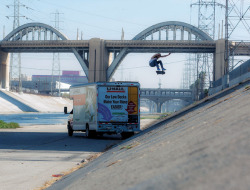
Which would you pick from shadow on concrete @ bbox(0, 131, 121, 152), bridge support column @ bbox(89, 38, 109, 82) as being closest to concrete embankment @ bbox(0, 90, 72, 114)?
bridge support column @ bbox(89, 38, 109, 82)

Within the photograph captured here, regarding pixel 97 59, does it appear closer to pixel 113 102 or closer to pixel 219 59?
pixel 219 59

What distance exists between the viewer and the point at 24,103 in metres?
117

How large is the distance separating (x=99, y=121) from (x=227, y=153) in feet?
70.9

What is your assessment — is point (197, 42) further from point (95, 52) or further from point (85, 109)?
point (85, 109)

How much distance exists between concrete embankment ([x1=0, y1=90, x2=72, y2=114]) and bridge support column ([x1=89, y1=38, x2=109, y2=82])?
25488 mm

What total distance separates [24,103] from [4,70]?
13949 mm

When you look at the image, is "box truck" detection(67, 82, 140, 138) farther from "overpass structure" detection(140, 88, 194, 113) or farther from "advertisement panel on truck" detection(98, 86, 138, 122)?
"overpass structure" detection(140, 88, 194, 113)

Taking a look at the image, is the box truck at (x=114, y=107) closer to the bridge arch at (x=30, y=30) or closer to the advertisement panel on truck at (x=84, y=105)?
the advertisement panel on truck at (x=84, y=105)

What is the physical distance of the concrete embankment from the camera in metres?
107

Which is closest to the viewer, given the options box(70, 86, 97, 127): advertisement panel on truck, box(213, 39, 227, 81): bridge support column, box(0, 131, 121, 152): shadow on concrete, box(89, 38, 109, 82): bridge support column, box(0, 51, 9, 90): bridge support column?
box(0, 131, 121, 152): shadow on concrete

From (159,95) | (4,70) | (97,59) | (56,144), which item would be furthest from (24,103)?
(56,144)

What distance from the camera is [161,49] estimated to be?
289 ft

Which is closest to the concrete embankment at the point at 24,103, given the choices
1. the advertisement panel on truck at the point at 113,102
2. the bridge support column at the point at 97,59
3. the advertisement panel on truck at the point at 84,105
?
the bridge support column at the point at 97,59

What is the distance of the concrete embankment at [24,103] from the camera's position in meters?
107
